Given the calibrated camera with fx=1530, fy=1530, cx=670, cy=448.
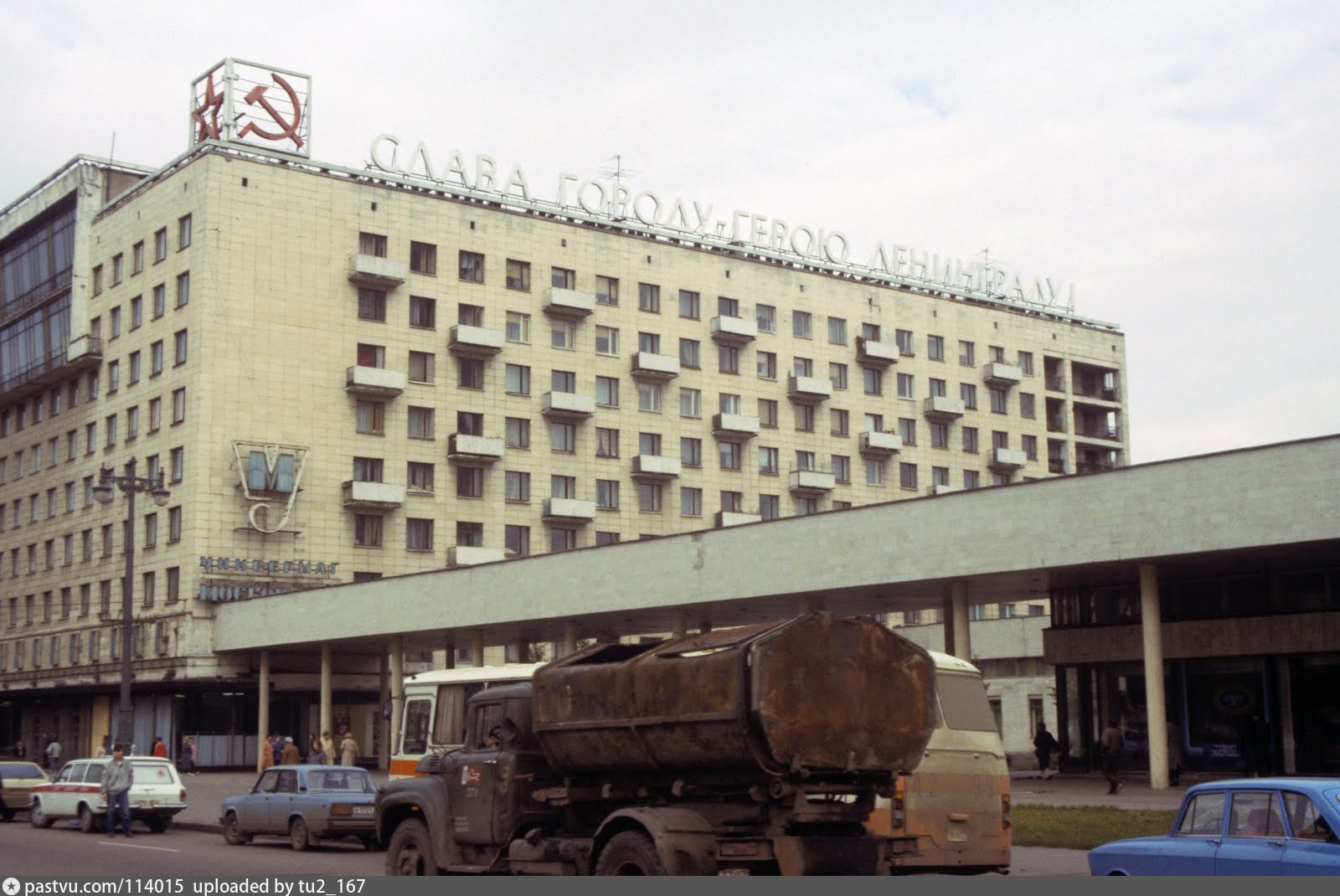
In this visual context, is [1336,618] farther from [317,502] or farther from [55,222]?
[55,222]

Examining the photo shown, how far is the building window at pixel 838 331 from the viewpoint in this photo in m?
83.1

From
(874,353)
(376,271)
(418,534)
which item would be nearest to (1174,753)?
(418,534)

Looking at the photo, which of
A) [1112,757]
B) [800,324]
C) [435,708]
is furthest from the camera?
[800,324]

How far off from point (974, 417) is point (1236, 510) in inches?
2260

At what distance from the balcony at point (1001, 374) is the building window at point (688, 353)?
19261 mm

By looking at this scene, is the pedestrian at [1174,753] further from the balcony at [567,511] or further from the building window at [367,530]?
the building window at [367,530]

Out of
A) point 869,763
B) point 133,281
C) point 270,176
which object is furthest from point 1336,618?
point 133,281

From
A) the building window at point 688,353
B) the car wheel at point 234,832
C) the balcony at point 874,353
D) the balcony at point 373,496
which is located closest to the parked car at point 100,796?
the car wheel at point 234,832

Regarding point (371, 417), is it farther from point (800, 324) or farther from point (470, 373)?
point (800, 324)

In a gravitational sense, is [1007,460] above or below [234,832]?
above

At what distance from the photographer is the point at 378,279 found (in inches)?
2694

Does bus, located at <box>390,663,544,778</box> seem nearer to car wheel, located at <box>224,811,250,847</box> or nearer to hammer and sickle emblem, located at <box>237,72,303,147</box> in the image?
car wheel, located at <box>224,811,250,847</box>

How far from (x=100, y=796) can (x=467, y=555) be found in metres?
39.3

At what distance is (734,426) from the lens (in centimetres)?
7825
